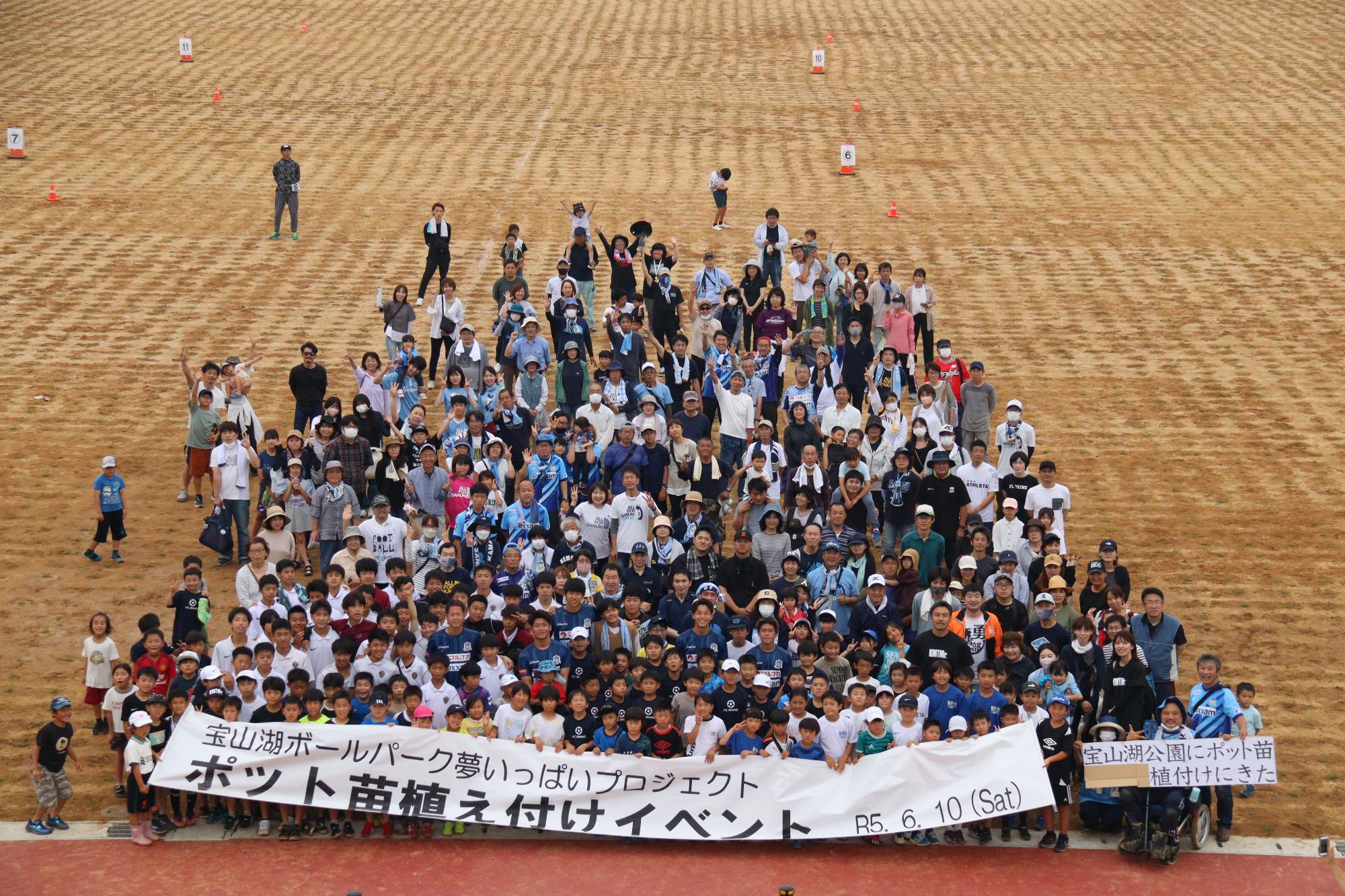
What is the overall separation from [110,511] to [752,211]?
1478 cm

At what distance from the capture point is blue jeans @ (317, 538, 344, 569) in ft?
51.6

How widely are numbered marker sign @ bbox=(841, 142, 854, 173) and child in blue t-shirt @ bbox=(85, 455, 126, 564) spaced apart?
17782 millimetres

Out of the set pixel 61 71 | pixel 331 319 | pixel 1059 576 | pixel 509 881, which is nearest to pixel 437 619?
pixel 509 881

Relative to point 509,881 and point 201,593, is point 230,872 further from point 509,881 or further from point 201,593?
point 201,593

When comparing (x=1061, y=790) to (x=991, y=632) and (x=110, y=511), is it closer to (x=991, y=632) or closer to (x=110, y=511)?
(x=991, y=632)

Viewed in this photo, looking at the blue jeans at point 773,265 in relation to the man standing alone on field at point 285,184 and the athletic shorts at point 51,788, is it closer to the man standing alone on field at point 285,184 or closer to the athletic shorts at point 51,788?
the man standing alone on field at point 285,184

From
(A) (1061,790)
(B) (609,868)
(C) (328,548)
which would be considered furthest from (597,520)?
(A) (1061,790)

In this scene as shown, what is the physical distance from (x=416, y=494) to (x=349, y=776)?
408cm

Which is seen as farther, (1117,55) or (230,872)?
(1117,55)

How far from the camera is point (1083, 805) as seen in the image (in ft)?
40.8

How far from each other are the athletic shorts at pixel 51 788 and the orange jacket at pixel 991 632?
737 cm

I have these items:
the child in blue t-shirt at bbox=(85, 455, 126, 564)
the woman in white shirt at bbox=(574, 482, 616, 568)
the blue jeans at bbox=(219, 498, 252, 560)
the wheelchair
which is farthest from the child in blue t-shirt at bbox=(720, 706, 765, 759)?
the child in blue t-shirt at bbox=(85, 455, 126, 564)

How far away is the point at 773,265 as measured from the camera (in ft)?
70.2

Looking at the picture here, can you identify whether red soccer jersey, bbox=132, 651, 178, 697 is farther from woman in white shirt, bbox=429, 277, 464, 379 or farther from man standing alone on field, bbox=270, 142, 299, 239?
man standing alone on field, bbox=270, 142, 299, 239
